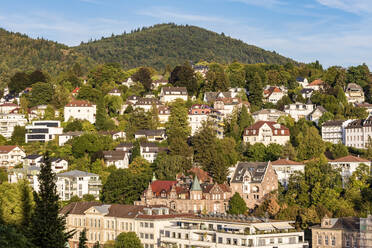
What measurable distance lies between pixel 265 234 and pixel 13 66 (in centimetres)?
13965

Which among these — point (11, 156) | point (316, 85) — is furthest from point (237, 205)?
point (316, 85)

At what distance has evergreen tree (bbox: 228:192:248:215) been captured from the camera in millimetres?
89562

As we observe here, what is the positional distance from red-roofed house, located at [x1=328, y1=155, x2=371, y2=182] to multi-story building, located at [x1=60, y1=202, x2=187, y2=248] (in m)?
26.6

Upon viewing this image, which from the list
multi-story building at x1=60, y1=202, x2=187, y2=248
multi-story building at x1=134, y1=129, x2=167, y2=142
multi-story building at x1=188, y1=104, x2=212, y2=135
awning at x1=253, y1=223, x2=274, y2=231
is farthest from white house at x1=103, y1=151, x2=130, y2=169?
awning at x1=253, y1=223, x2=274, y2=231

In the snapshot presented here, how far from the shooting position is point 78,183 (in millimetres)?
102875

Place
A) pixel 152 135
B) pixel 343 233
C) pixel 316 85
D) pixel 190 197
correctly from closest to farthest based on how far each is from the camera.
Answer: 1. pixel 343 233
2. pixel 190 197
3. pixel 152 135
4. pixel 316 85

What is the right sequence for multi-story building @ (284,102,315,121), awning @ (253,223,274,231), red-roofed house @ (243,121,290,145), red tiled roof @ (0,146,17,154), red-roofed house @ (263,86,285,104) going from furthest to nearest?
red-roofed house @ (263,86,285,104), multi-story building @ (284,102,315,121), red tiled roof @ (0,146,17,154), red-roofed house @ (243,121,290,145), awning @ (253,223,274,231)

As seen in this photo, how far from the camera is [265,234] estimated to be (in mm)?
73750

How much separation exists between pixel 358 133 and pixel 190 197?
3564 centimetres

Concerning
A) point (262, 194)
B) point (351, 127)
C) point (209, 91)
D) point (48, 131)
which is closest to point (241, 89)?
point (209, 91)

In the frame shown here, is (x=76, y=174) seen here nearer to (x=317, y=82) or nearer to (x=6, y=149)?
(x=6, y=149)

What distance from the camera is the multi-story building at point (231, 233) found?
73625 millimetres

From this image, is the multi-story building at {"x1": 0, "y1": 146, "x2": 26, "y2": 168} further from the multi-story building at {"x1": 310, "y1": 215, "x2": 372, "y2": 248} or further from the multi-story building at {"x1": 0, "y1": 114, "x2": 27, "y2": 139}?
the multi-story building at {"x1": 310, "y1": 215, "x2": 372, "y2": 248}

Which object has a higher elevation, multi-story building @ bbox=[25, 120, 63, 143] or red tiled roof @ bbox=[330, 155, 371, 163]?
multi-story building @ bbox=[25, 120, 63, 143]
